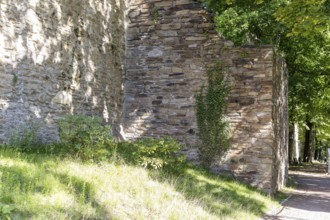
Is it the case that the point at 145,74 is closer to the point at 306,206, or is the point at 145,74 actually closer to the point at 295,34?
the point at 295,34

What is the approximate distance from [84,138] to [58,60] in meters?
2.35

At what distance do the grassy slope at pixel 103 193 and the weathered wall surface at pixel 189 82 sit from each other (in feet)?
7.15

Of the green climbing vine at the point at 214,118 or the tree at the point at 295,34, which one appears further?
the green climbing vine at the point at 214,118

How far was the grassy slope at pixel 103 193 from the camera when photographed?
183 inches

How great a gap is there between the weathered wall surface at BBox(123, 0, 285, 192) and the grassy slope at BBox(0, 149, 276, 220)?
218cm

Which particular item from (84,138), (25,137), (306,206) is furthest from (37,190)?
(306,206)

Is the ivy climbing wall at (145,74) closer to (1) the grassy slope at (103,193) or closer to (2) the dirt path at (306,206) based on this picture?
(2) the dirt path at (306,206)

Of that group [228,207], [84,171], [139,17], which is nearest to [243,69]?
[139,17]

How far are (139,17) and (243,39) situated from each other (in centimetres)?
363

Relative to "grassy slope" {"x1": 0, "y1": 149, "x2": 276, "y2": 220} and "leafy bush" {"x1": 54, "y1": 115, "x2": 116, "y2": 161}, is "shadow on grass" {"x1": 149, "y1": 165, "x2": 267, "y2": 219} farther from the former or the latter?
"leafy bush" {"x1": 54, "y1": 115, "x2": 116, "y2": 161}

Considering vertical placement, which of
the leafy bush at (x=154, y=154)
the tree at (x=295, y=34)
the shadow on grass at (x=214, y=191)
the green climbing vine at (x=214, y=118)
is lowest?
the shadow on grass at (x=214, y=191)

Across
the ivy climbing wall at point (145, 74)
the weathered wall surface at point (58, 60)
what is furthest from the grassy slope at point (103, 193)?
the ivy climbing wall at point (145, 74)

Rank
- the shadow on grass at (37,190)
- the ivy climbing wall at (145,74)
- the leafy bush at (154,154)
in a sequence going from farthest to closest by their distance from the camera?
the ivy climbing wall at (145,74)
the leafy bush at (154,154)
the shadow on grass at (37,190)

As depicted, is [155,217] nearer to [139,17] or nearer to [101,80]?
[101,80]
